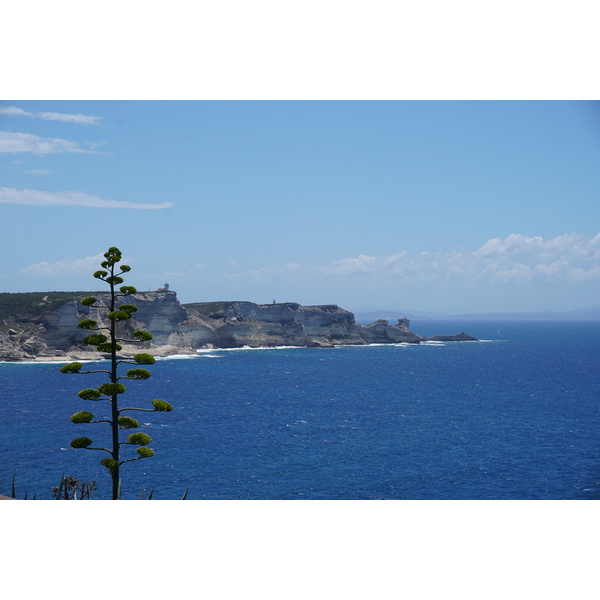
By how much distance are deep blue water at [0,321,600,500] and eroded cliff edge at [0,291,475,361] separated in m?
5.39

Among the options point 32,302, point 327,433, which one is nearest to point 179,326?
point 32,302

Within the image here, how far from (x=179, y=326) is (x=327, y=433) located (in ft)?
189

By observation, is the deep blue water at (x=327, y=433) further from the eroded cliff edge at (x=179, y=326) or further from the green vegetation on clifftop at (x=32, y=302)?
the green vegetation on clifftop at (x=32, y=302)

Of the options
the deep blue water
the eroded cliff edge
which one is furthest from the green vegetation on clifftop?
the deep blue water

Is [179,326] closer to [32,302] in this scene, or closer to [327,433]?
[32,302]

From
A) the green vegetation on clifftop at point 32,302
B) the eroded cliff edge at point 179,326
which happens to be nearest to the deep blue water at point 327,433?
the eroded cliff edge at point 179,326

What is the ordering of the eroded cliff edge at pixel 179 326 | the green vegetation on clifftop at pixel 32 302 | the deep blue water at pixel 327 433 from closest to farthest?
the deep blue water at pixel 327 433, the eroded cliff edge at pixel 179 326, the green vegetation on clifftop at pixel 32 302

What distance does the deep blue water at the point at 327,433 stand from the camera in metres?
29.3

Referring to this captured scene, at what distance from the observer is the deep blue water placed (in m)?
29.3

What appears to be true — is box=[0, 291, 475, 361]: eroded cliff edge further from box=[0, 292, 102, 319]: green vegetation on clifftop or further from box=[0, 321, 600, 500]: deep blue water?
box=[0, 321, 600, 500]: deep blue water

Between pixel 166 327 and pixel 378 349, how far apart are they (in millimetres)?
40270

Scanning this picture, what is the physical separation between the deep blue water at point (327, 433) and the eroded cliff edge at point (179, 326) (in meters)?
5.39

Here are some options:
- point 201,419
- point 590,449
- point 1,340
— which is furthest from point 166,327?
point 590,449

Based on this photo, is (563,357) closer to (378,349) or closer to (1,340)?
(378,349)
